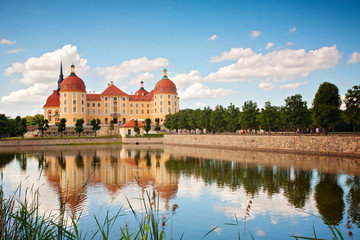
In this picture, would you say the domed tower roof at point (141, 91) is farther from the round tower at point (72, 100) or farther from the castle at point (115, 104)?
the round tower at point (72, 100)

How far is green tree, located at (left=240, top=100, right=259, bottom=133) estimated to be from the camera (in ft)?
160

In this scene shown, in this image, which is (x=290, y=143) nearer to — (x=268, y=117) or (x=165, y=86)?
(x=268, y=117)

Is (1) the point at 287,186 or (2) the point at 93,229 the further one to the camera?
(1) the point at 287,186

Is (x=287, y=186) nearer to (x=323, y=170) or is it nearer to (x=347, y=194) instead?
(x=347, y=194)

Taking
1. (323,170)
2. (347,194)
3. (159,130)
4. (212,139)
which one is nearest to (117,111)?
(159,130)

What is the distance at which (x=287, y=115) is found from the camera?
136ft

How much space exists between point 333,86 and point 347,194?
2115cm

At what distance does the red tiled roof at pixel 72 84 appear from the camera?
7981 cm

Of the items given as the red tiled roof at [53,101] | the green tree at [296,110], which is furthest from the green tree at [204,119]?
the red tiled roof at [53,101]

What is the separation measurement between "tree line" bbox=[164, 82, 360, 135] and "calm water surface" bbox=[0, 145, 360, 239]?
6784mm

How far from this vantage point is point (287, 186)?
18.8 meters

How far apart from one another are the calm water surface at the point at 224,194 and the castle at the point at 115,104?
5631cm

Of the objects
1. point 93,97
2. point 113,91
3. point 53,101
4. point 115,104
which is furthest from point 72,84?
point 115,104

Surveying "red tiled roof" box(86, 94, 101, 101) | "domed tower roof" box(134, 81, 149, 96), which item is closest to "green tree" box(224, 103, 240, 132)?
"red tiled roof" box(86, 94, 101, 101)
